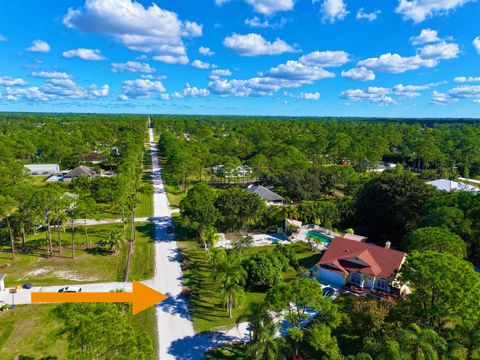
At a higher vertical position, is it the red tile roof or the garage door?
the red tile roof

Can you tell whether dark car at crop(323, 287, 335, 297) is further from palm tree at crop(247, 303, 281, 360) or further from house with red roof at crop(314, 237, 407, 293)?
palm tree at crop(247, 303, 281, 360)

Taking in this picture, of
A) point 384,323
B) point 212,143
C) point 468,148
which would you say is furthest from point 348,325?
point 468,148

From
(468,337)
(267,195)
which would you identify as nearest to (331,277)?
(468,337)

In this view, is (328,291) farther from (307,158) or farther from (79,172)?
(307,158)

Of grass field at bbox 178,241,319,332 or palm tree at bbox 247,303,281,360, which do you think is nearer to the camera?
palm tree at bbox 247,303,281,360

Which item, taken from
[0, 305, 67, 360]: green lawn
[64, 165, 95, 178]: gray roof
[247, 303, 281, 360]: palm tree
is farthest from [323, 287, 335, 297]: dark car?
[64, 165, 95, 178]: gray roof

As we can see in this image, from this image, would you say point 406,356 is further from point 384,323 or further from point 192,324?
point 192,324
